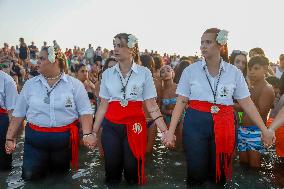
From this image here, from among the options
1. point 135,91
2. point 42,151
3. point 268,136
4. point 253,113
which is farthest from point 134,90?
point 268,136

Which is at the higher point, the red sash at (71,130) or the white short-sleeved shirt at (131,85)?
the white short-sleeved shirt at (131,85)

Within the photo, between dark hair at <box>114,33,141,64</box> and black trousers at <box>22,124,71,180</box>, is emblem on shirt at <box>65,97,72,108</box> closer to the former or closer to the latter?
black trousers at <box>22,124,71,180</box>

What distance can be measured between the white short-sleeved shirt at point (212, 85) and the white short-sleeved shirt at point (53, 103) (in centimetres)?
147

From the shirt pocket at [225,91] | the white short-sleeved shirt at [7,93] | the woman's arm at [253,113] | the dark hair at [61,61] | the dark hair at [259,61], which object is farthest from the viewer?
the dark hair at [259,61]

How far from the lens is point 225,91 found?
15.8 feet

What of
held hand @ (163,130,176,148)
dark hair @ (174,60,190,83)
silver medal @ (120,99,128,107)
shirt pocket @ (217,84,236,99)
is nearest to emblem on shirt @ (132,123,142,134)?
silver medal @ (120,99,128,107)

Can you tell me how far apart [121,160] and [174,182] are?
5.14ft

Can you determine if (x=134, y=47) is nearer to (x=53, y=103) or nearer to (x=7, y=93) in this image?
(x=53, y=103)

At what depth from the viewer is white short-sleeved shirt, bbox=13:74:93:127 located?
17.0 ft

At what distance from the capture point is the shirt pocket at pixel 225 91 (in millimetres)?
4812

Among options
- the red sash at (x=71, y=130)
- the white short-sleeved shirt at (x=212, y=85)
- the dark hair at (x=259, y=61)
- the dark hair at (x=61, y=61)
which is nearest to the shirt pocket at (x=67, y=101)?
the red sash at (x=71, y=130)

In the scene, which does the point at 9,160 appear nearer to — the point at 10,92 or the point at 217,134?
the point at 10,92

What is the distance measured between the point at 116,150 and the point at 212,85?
1.60 metres

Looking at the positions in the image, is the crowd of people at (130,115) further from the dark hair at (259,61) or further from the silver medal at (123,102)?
the dark hair at (259,61)
